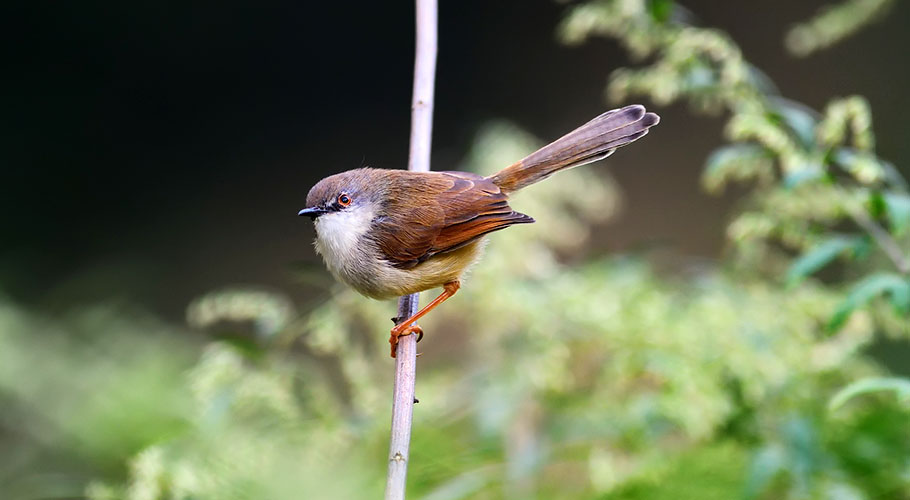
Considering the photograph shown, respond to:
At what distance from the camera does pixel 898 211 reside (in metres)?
2.24

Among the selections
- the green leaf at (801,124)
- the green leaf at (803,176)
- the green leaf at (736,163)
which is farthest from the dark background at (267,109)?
the green leaf at (803,176)

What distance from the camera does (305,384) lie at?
271cm

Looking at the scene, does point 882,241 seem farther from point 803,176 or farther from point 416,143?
point 416,143

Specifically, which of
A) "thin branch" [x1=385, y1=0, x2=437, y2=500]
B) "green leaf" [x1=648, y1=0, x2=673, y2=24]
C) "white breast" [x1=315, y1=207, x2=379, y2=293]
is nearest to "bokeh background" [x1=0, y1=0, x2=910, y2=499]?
"green leaf" [x1=648, y1=0, x2=673, y2=24]

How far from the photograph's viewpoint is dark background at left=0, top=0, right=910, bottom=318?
20.8ft

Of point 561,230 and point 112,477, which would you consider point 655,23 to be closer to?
point 561,230

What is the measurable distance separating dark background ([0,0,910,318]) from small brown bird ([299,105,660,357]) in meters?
3.18

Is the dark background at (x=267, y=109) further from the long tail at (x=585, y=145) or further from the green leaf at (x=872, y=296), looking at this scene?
the green leaf at (x=872, y=296)

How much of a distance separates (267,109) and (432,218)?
167 inches

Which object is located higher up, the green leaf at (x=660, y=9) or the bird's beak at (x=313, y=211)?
the green leaf at (x=660, y=9)

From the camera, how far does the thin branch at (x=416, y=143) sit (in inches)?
81.9

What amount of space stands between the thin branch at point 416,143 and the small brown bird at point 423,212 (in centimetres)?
19

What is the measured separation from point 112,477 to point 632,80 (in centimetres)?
219

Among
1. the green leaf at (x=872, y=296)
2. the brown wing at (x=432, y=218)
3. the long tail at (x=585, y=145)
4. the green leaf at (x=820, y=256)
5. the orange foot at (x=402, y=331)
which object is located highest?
the long tail at (x=585, y=145)
